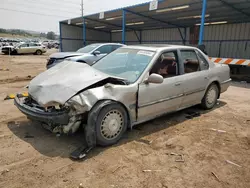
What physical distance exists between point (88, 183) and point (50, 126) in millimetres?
1071

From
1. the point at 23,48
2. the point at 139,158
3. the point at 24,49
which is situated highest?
the point at 23,48

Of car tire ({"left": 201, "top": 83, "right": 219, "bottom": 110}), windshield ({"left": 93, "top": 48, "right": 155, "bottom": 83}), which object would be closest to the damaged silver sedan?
windshield ({"left": 93, "top": 48, "right": 155, "bottom": 83})

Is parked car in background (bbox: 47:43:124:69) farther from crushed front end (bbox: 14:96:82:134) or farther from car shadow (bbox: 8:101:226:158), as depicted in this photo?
crushed front end (bbox: 14:96:82:134)

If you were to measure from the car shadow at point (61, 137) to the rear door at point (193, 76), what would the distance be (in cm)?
52

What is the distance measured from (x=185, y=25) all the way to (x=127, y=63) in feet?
54.7

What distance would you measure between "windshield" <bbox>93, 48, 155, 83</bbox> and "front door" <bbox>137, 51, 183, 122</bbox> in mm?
203

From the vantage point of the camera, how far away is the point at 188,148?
312 centimetres

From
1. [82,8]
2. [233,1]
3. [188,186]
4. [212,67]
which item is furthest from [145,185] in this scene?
[82,8]

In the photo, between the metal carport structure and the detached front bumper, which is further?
the metal carport structure

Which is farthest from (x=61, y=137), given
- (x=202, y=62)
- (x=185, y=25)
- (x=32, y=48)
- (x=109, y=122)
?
(x=32, y=48)

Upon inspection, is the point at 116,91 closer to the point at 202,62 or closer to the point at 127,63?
the point at 127,63

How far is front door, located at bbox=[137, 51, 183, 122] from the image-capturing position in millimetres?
3354

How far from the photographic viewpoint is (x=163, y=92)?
360cm

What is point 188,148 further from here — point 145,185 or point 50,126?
point 50,126
